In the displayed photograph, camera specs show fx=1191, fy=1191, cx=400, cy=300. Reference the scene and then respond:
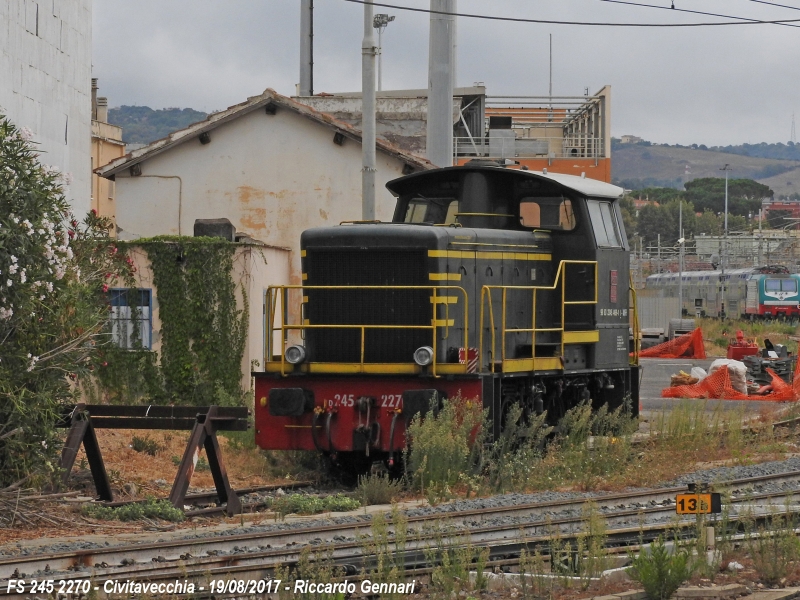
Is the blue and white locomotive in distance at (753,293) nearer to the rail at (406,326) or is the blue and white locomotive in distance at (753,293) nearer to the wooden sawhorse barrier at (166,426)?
the rail at (406,326)

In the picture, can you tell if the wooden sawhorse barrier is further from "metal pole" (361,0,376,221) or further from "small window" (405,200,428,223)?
"metal pole" (361,0,376,221)

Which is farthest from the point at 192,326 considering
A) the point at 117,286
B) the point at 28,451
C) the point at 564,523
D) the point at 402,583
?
the point at 402,583

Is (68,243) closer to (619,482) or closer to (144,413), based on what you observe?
(144,413)

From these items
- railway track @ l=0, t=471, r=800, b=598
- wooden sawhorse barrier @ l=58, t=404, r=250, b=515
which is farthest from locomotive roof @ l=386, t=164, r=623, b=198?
wooden sawhorse barrier @ l=58, t=404, r=250, b=515

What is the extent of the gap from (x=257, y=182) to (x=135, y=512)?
14277mm

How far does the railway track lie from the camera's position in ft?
25.0

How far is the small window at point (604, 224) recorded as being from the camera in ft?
47.2

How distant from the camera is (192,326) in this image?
1864 cm

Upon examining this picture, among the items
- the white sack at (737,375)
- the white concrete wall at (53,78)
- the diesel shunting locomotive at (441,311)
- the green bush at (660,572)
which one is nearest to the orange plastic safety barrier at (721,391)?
the white sack at (737,375)

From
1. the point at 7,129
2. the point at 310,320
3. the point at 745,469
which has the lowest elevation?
the point at 745,469

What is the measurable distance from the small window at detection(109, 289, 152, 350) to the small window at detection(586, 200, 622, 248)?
7.69m

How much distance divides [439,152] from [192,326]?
4.86 m

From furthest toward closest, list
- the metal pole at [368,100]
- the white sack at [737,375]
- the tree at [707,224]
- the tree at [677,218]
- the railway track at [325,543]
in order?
the tree at [707,224]
the tree at [677,218]
the white sack at [737,375]
the metal pole at [368,100]
the railway track at [325,543]

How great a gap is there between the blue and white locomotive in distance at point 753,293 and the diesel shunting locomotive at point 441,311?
46173 millimetres
